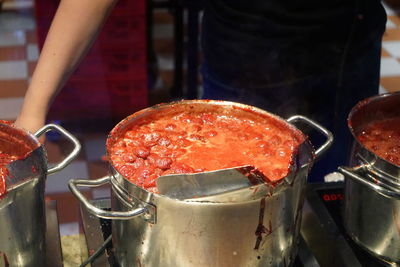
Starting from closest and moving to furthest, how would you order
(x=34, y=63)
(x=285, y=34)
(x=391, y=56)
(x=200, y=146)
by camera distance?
(x=200, y=146)
(x=285, y=34)
(x=34, y=63)
(x=391, y=56)

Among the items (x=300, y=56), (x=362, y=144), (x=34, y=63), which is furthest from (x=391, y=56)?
(x=362, y=144)

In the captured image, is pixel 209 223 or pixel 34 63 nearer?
pixel 209 223

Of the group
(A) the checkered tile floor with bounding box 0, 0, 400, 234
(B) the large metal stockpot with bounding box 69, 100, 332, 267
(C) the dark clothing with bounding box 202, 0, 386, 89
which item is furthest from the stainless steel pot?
(A) the checkered tile floor with bounding box 0, 0, 400, 234

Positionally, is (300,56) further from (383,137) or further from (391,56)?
(391,56)

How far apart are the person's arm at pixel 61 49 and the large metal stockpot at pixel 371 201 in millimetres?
730

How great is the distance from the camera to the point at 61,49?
4.74 feet

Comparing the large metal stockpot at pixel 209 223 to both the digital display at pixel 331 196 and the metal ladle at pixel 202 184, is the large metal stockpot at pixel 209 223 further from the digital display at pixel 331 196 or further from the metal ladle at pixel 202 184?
the digital display at pixel 331 196

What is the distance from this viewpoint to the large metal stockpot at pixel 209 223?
94 cm

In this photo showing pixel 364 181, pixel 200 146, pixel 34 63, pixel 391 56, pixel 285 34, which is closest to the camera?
pixel 364 181

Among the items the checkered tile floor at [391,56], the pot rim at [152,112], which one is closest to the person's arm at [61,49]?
the pot rim at [152,112]

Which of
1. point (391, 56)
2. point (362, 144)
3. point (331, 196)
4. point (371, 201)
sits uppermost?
point (362, 144)

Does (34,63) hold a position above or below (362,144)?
below

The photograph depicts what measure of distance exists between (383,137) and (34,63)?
3.19 metres

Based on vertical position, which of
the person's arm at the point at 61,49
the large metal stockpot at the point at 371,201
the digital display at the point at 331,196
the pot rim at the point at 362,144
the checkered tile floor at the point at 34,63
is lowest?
the checkered tile floor at the point at 34,63
